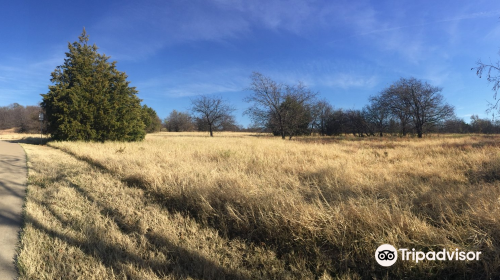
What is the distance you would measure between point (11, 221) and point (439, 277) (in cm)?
598

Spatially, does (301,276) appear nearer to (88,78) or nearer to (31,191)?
(31,191)

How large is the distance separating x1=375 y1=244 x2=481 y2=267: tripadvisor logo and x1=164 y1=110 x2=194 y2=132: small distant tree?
82.5m

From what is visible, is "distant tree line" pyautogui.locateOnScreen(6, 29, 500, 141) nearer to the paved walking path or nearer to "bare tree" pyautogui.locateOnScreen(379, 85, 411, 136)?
"bare tree" pyautogui.locateOnScreen(379, 85, 411, 136)

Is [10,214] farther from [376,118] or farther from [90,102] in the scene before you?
[376,118]

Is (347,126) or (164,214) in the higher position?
(347,126)

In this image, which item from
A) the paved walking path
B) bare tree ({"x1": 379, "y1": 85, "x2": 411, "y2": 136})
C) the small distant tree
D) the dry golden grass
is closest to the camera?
the dry golden grass

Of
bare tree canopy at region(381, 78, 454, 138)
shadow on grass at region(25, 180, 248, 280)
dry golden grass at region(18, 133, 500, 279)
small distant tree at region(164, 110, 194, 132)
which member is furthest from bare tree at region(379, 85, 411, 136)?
small distant tree at region(164, 110, 194, 132)

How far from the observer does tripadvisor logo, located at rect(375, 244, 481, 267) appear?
7.76 feet

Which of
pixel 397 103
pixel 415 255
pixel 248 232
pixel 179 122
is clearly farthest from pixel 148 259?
pixel 179 122

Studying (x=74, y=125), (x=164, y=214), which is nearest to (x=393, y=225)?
(x=164, y=214)

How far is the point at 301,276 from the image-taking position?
2.45 meters

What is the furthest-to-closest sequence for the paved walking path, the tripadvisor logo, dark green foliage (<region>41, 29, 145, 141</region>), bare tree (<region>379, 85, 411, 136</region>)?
bare tree (<region>379, 85, 411, 136</region>), dark green foliage (<region>41, 29, 145, 141</region>), the paved walking path, the tripadvisor logo

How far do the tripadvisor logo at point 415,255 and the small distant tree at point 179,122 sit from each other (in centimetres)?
8248

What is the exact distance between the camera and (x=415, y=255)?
8.14ft
